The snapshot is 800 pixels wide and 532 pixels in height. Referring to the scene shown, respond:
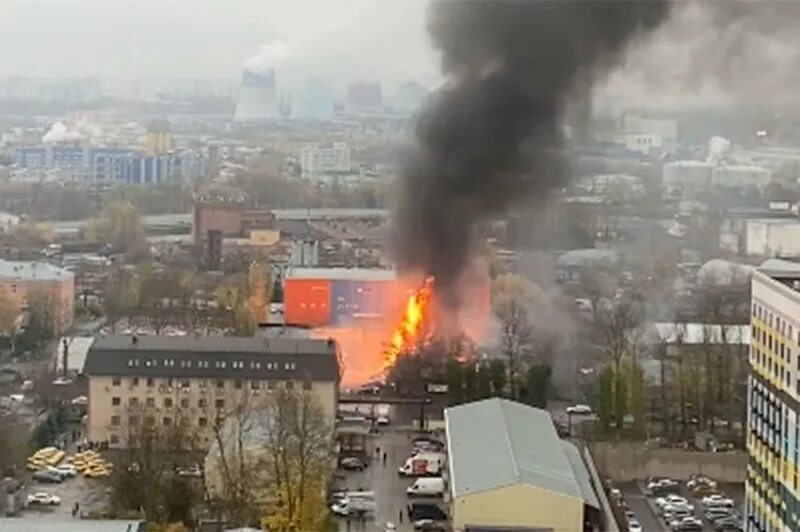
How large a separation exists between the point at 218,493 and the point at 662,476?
234 centimetres

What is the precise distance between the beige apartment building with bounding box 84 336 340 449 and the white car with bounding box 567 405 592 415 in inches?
59.5

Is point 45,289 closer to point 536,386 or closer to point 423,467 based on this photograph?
point 536,386

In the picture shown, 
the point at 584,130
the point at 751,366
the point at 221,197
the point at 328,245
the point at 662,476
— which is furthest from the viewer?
the point at 221,197

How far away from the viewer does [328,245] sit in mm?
13508

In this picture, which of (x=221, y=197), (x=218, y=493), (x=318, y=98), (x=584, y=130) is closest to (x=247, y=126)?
(x=318, y=98)

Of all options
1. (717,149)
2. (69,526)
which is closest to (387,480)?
(69,526)

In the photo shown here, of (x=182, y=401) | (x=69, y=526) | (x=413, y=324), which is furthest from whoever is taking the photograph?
(x=413, y=324)

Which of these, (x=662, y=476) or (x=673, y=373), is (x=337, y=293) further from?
(x=662, y=476)

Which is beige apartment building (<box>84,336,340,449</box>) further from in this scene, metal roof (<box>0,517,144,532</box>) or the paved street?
metal roof (<box>0,517,144,532</box>)

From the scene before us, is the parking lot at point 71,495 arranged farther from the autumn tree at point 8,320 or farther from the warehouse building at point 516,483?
the autumn tree at point 8,320

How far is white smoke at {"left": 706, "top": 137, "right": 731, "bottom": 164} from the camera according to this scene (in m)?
15.9

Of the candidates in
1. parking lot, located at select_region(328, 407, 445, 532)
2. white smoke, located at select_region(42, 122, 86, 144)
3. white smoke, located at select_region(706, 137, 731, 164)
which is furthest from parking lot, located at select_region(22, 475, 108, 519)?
white smoke, located at select_region(42, 122, 86, 144)

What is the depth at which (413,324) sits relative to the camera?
26.2 ft

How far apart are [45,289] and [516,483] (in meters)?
6.00
